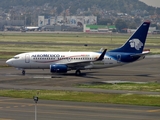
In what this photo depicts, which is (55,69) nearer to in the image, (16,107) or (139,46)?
(139,46)

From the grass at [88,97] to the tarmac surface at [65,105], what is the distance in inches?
94.5

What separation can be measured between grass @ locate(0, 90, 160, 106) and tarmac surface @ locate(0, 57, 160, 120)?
2.40m

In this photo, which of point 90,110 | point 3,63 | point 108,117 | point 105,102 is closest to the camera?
point 108,117

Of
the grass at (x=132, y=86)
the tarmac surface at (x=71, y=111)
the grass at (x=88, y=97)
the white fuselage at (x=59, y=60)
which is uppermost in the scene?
the white fuselage at (x=59, y=60)

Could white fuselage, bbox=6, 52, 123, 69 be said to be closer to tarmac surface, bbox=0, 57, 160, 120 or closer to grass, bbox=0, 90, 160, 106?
tarmac surface, bbox=0, 57, 160, 120

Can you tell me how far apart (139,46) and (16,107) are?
4306 cm

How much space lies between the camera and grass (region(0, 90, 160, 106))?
2461 inches

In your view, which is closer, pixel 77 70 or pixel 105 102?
pixel 105 102

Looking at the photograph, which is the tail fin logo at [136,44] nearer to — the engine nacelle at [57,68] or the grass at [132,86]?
the engine nacelle at [57,68]

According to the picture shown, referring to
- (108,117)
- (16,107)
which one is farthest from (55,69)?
(108,117)

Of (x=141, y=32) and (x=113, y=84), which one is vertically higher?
(x=141, y=32)

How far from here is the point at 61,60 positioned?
94.9 metres

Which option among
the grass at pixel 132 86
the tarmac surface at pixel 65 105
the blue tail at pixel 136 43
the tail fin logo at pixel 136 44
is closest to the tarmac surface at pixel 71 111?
the tarmac surface at pixel 65 105

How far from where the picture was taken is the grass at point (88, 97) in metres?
62.5
